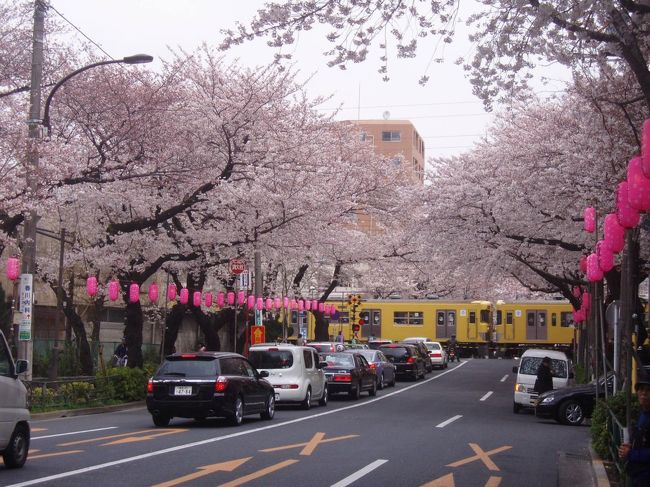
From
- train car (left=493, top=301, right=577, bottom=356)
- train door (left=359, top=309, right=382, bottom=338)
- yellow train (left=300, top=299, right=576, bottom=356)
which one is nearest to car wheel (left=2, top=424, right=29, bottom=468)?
yellow train (left=300, top=299, right=576, bottom=356)

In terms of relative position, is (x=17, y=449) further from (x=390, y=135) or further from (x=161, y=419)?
(x=390, y=135)

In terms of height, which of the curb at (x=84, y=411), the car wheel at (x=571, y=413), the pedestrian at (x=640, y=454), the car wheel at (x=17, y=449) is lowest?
the curb at (x=84, y=411)

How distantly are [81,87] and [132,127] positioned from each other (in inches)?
89.2

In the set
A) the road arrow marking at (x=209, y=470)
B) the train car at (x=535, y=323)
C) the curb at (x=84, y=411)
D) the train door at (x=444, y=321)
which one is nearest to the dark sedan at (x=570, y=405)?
the road arrow marking at (x=209, y=470)

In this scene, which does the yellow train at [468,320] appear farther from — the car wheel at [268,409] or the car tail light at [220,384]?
the car tail light at [220,384]

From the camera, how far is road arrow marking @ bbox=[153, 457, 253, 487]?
36.0ft

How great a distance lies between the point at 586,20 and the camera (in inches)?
487

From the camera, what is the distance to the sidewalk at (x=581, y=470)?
11953mm

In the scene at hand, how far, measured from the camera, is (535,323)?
65.4 m

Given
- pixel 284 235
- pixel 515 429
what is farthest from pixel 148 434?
pixel 284 235

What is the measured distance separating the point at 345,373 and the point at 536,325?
39425 millimetres

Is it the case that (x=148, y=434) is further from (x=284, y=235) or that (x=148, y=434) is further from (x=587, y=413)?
(x=284, y=235)

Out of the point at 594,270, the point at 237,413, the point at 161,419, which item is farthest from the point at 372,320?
the point at 594,270

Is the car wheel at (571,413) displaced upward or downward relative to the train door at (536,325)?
downward
